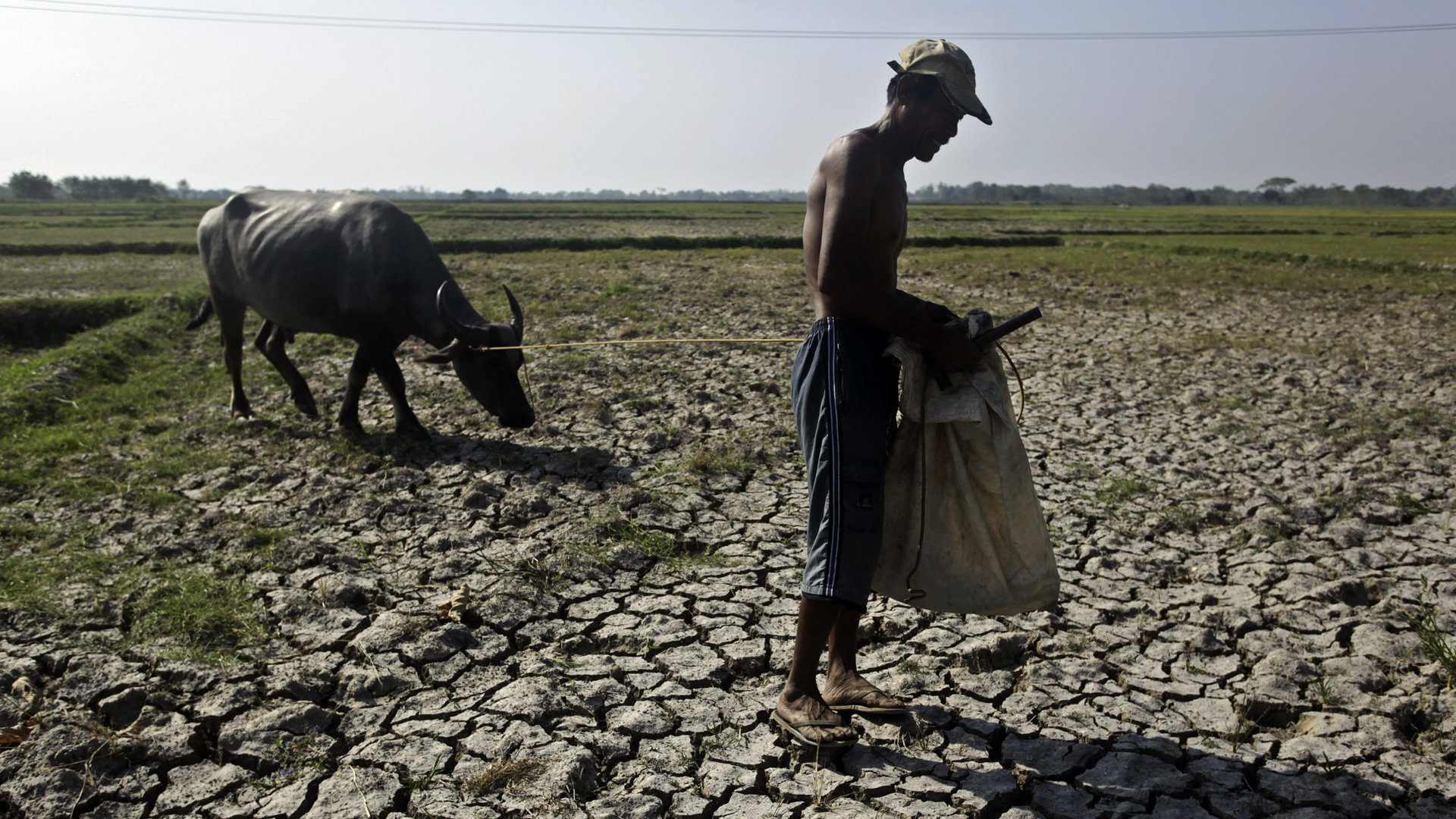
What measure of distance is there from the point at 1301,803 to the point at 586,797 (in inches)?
73.0

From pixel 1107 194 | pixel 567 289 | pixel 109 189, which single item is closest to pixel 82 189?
pixel 109 189

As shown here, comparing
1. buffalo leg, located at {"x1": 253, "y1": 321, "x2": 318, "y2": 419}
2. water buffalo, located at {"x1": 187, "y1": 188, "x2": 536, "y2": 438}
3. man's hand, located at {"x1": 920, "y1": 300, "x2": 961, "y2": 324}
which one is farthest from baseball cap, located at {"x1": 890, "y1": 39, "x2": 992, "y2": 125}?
buffalo leg, located at {"x1": 253, "y1": 321, "x2": 318, "y2": 419}

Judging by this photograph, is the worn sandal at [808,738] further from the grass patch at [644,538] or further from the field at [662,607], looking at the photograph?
the grass patch at [644,538]

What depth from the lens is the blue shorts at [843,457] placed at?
7.50 feet

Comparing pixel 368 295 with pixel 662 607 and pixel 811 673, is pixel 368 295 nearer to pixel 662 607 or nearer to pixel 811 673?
pixel 662 607

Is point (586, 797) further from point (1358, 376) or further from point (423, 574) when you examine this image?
point (1358, 376)

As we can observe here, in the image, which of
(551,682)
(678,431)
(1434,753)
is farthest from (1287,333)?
(551,682)

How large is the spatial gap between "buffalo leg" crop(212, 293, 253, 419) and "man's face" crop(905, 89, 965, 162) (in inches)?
219

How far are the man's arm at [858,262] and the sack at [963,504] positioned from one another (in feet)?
0.28

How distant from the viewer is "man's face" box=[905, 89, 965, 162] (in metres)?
2.29

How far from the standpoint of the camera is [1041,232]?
3061cm

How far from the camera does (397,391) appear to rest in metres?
5.60

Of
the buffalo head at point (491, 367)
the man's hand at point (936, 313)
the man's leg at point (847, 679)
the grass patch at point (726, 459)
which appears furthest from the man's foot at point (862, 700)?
the buffalo head at point (491, 367)

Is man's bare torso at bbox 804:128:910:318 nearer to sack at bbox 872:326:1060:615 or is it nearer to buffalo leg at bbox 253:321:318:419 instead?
sack at bbox 872:326:1060:615
